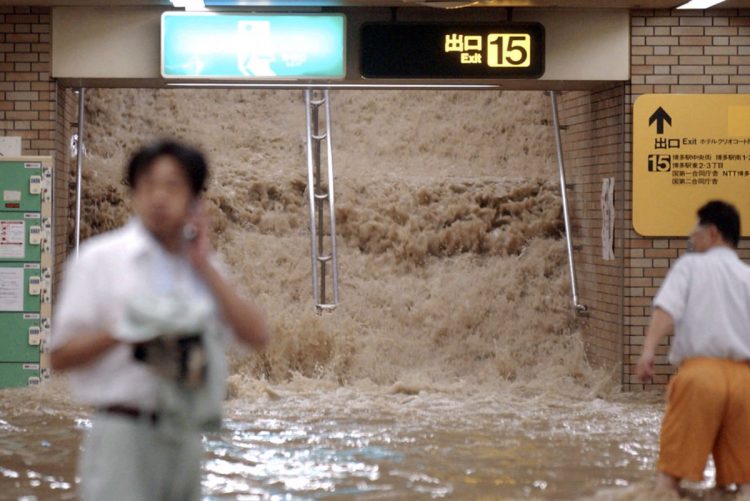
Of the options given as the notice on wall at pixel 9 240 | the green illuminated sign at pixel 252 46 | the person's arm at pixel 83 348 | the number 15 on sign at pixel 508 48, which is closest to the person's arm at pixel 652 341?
the person's arm at pixel 83 348

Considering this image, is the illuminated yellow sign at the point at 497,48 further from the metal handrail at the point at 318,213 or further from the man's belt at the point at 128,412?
the man's belt at the point at 128,412

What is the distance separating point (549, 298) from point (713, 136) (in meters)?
2.86

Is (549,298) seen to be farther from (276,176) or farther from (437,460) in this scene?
(437,460)

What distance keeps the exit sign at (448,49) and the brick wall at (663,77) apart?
35.8 inches

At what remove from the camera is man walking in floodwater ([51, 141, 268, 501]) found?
9.70 feet

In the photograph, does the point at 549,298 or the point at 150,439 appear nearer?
the point at 150,439

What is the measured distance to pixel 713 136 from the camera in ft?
31.4

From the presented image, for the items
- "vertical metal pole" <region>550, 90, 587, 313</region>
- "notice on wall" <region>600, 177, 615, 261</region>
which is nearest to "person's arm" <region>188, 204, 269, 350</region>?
"notice on wall" <region>600, 177, 615, 261</region>

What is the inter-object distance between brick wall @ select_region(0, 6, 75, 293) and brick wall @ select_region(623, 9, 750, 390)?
15.2ft

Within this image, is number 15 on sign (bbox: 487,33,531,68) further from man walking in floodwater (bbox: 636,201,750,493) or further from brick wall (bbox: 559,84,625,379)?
man walking in floodwater (bbox: 636,201,750,493)

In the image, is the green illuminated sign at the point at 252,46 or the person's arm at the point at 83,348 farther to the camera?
the green illuminated sign at the point at 252,46

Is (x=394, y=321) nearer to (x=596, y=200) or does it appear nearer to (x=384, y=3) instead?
(x=596, y=200)

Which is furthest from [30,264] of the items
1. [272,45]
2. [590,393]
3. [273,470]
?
[590,393]

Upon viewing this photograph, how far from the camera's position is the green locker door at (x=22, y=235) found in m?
9.40
